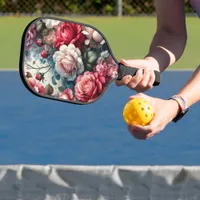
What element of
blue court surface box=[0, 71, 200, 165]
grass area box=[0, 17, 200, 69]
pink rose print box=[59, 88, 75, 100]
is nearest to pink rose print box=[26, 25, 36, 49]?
pink rose print box=[59, 88, 75, 100]

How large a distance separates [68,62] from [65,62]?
0.01m

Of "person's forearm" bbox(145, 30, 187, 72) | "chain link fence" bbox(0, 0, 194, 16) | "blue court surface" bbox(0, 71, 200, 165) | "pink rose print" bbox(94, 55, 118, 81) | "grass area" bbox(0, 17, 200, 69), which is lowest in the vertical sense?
"chain link fence" bbox(0, 0, 194, 16)

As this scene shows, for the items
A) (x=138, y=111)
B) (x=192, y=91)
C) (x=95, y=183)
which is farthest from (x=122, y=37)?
(x=138, y=111)

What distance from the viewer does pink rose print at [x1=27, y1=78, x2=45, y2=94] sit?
1973mm

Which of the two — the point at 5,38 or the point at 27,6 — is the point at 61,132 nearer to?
the point at 5,38

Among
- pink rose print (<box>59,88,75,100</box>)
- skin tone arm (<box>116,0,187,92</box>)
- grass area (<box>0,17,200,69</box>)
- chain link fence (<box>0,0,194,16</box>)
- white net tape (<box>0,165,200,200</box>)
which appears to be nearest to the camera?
pink rose print (<box>59,88,75,100</box>)

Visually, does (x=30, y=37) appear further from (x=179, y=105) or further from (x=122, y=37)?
(x=122, y=37)

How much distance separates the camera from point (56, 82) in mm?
2014

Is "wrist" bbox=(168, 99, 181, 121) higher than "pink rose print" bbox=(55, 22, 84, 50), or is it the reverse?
"pink rose print" bbox=(55, 22, 84, 50)

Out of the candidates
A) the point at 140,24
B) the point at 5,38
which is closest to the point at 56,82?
the point at 5,38

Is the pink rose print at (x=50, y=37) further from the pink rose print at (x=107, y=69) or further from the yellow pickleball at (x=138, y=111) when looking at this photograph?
the yellow pickleball at (x=138, y=111)

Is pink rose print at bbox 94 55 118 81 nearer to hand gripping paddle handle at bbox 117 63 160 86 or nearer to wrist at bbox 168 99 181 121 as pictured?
hand gripping paddle handle at bbox 117 63 160 86

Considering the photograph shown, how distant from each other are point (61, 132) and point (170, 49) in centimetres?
280

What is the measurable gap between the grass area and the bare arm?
4.79 metres
